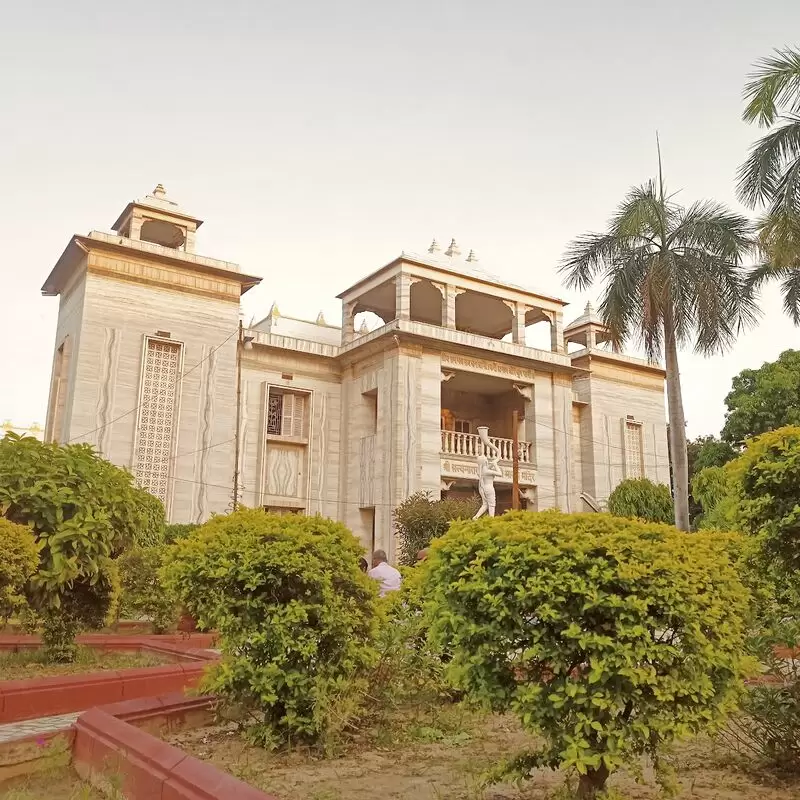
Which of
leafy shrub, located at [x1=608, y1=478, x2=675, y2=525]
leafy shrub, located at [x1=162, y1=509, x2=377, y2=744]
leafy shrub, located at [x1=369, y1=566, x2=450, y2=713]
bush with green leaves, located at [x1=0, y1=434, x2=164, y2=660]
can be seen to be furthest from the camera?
leafy shrub, located at [x1=608, y1=478, x2=675, y2=525]

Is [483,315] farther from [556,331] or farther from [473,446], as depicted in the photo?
[473,446]

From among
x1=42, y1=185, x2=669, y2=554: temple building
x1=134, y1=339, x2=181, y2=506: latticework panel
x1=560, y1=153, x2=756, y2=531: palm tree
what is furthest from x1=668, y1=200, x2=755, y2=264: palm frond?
x1=134, y1=339, x2=181, y2=506: latticework panel

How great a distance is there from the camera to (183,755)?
11.9 ft

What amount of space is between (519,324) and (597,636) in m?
21.5

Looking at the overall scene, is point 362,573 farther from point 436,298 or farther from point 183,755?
point 436,298

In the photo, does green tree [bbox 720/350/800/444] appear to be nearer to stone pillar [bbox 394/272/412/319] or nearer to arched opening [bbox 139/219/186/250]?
stone pillar [bbox 394/272/412/319]

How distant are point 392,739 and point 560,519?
210 centimetres

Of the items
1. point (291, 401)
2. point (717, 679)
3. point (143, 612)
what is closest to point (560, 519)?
point (717, 679)

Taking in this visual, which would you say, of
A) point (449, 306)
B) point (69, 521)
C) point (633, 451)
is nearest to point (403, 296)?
point (449, 306)

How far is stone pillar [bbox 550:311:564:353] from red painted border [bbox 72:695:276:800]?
68.5 ft

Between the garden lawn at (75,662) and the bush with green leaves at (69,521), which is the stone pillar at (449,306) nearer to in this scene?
the garden lawn at (75,662)

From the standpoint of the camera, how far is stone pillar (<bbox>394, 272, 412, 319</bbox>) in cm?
2186

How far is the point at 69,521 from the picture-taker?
6793 mm

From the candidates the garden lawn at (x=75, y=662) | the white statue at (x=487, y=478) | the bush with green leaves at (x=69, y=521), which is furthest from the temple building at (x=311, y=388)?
the bush with green leaves at (x=69, y=521)
